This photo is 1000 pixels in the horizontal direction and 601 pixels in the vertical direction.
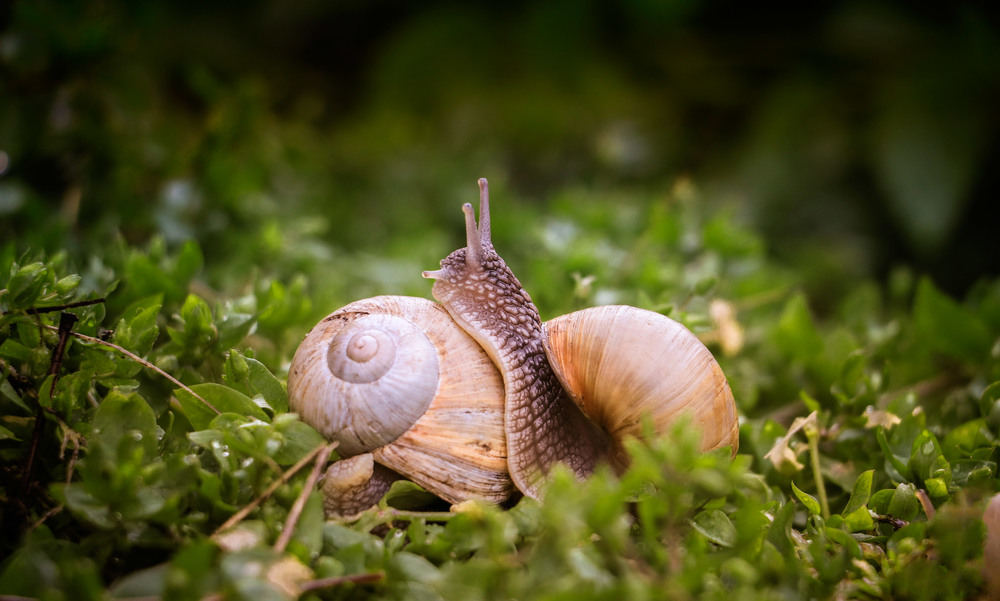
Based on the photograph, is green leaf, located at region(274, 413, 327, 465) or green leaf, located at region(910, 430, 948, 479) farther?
green leaf, located at region(910, 430, 948, 479)

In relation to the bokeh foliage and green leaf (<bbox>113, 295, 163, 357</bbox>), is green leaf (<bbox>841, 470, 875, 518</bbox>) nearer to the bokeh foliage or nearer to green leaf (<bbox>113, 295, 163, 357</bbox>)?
the bokeh foliage

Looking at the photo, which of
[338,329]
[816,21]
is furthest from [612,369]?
[816,21]

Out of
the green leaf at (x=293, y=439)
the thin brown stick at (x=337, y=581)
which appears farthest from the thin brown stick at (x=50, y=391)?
the thin brown stick at (x=337, y=581)

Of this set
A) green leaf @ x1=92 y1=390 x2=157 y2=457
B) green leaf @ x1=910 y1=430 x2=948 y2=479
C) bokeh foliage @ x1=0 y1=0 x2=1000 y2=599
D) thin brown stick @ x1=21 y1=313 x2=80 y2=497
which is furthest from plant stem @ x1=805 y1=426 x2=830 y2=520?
thin brown stick @ x1=21 y1=313 x2=80 y2=497

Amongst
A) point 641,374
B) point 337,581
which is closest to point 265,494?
point 337,581

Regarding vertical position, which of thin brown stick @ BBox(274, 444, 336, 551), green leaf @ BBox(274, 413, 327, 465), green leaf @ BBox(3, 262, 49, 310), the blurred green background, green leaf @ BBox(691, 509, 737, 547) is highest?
the blurred green background

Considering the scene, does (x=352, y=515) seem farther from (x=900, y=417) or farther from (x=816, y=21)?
(x=816, y=21)

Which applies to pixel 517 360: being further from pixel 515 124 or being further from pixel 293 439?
pixel 515 124

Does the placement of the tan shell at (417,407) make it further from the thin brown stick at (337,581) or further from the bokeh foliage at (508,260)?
the thin brown stick at (337,581)
